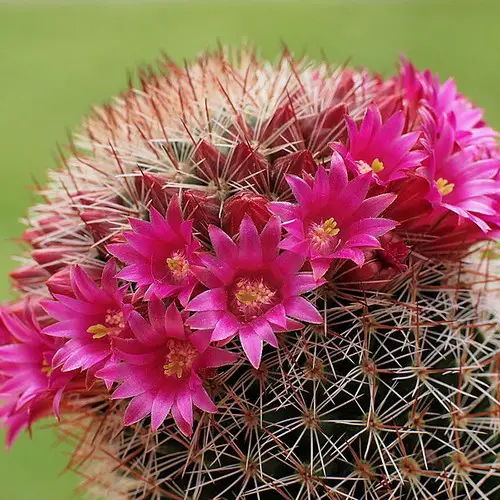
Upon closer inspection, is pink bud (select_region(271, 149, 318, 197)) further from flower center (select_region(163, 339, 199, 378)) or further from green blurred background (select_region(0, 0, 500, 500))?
green blurred background (select_region(0, 0, 500, 500))

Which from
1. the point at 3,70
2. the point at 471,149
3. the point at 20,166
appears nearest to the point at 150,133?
the point at 471,149

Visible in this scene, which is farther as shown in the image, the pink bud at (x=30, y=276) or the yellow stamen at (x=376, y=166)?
the pink bud at (x=30, y=276)

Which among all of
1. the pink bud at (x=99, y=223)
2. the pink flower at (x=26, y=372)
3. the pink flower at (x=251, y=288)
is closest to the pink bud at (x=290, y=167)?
the pink flower at (x=251, y=288)

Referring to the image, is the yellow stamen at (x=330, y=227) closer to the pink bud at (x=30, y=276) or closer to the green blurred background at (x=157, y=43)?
the pink bud at (x=30, y=276)

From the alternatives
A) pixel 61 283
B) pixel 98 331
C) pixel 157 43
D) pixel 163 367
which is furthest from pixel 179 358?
pixel 157 43

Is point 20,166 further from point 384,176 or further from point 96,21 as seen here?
point 384,176

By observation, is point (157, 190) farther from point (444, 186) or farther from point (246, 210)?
point (444, 186)
